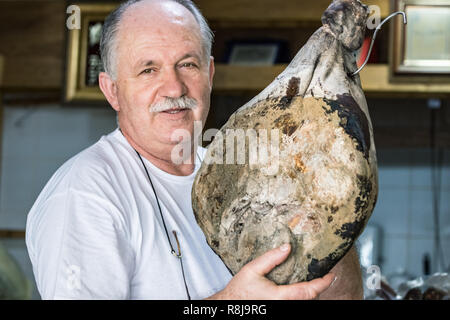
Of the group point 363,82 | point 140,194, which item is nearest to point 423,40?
point 363,82

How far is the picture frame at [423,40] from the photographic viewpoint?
219 centimetres

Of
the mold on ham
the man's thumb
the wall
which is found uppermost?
the mold on ham

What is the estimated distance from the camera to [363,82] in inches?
90.4

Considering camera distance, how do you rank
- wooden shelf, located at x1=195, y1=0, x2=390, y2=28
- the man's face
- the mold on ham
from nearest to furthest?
1. the mold on ham
2. the man's face
3. wooden shelf, located at x1=195, y1=0, x2=390, y2=28

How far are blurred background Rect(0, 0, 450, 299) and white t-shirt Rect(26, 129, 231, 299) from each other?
4.27ft

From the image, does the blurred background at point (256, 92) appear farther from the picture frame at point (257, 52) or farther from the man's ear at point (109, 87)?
the man's ear at point (109, 87)

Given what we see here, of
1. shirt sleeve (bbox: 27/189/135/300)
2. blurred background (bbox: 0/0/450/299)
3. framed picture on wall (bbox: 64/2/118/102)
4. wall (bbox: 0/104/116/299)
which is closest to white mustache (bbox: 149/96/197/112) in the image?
shirt sleeve (bbox: 27/189/135/300)

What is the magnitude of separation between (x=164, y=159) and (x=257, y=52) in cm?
149

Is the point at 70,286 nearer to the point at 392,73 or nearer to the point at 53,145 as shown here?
the point at 392,73

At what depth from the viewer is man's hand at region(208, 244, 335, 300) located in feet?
2.11

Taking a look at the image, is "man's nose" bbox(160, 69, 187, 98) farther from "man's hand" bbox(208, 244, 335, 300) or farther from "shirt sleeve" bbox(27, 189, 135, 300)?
"man's hand" bbox(208, 244, 335, 300)

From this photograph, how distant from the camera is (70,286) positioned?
2.48 feet

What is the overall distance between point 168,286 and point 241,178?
0.25 metres

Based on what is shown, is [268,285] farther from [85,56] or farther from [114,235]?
[85,56]
